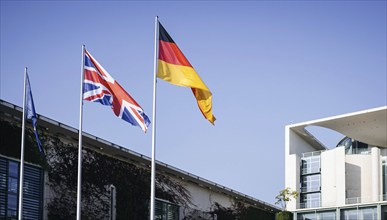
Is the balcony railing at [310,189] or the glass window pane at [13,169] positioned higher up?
A: the balcony railing at [310,189]

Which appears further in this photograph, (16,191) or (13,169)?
(13,169)

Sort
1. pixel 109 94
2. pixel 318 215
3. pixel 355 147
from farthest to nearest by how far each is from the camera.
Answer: pixel 355 147
pixel 318 215
pixel 109 94

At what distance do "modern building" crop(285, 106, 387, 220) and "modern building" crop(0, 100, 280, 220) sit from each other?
2071 cm

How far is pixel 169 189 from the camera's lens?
131 ft

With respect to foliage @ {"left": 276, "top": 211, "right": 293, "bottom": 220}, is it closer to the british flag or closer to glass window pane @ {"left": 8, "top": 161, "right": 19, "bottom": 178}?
glass window pane @ {"left": 8, "top": 161, "right": 19, "bottom": 178}

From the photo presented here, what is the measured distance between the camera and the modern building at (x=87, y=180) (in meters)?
28.8

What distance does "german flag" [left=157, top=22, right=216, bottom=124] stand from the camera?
863 inches

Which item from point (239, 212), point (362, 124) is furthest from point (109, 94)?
point (362, 124)

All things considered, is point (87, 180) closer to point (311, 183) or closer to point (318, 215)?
point (318, 215)

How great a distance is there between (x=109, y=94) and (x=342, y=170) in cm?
4338

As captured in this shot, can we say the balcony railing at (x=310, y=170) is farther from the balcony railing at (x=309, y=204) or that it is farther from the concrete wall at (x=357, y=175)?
the balcony railing at (x=309, y=204)

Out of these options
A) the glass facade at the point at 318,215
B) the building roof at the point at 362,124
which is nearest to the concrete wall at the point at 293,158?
the building roof at the point at 362,124

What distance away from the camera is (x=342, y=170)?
2496 inches

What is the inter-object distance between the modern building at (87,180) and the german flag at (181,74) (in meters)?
8.91
